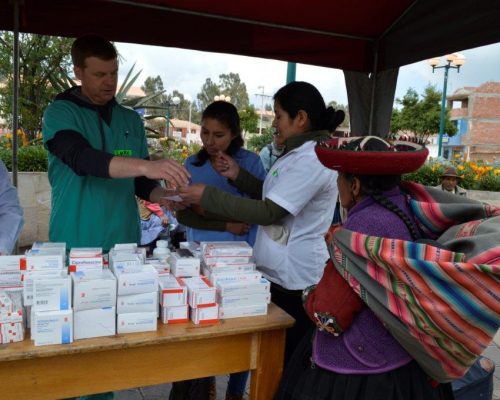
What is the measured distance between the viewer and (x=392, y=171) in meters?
1.50

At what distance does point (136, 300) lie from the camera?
153 centimetres

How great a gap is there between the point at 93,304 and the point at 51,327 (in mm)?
136

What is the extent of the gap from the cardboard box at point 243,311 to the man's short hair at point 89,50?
1340 mm

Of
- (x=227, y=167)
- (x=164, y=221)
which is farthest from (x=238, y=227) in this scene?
(x=164, y=221)

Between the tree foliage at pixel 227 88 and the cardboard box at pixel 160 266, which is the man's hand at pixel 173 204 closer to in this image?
the cardboard box at pixel 160 266

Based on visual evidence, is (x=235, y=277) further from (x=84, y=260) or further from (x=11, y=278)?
(x=11, y=278)

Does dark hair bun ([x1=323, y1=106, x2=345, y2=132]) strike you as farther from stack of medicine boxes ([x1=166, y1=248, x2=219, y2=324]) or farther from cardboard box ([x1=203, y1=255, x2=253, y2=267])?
stack of medicine boxes ([x1=166, y1=248, x2=219, y2=324])

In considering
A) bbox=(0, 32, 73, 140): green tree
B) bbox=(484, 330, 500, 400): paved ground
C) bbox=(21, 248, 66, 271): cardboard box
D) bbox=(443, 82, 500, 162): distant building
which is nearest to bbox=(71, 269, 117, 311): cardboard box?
bbox=(21, 248, 66, 271): cardboard box

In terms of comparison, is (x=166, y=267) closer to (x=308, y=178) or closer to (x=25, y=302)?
(x=25, y=302)

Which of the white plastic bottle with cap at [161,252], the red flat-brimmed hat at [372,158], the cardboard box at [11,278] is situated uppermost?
the red flat-brimmed hat at [372,158]

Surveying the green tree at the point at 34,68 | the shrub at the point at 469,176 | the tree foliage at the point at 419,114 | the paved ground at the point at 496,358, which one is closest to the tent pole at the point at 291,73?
the paved ground at the point at 496,358

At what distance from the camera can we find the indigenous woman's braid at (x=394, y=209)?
1504 mm

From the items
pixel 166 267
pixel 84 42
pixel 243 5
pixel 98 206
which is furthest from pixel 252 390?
pixel 243 5

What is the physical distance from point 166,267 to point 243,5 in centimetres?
198
